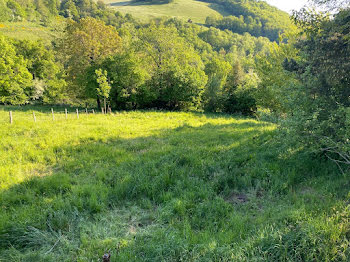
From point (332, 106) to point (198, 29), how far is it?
405 ft

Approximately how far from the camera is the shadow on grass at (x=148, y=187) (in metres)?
4.64

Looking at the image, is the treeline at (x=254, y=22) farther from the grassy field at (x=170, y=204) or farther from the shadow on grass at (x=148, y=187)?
the grassy field at (x=170, y=204)

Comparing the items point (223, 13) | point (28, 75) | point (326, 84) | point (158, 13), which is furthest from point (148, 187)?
point (223, 13)

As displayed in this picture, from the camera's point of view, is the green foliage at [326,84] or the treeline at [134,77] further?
the treeline at [134,77]

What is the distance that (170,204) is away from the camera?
5.50 meters

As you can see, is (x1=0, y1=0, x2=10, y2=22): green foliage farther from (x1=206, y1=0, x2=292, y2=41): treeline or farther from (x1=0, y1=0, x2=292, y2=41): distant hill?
(x1=206, y1=0, x2=292, y2=41): treeline

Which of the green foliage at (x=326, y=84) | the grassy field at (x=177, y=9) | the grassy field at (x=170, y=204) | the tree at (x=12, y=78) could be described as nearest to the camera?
the grassy field at (x=170, y=204)

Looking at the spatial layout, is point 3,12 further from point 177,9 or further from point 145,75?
point 177,9

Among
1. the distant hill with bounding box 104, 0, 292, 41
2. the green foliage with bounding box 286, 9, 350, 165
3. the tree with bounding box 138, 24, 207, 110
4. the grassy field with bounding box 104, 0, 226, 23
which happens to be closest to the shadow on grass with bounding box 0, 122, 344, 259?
the green foliage with bounding box 286, 9, 350, 165

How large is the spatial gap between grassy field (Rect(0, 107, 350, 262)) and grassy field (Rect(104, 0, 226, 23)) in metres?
148

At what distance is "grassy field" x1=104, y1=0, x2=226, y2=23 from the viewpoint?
146 meters

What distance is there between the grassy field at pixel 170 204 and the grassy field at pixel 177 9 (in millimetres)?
147535

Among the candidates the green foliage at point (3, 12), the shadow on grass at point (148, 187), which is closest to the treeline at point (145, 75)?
the shadow on grass at point (148, 187)

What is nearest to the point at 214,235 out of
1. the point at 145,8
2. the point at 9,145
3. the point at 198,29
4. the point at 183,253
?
the point at 183,253
